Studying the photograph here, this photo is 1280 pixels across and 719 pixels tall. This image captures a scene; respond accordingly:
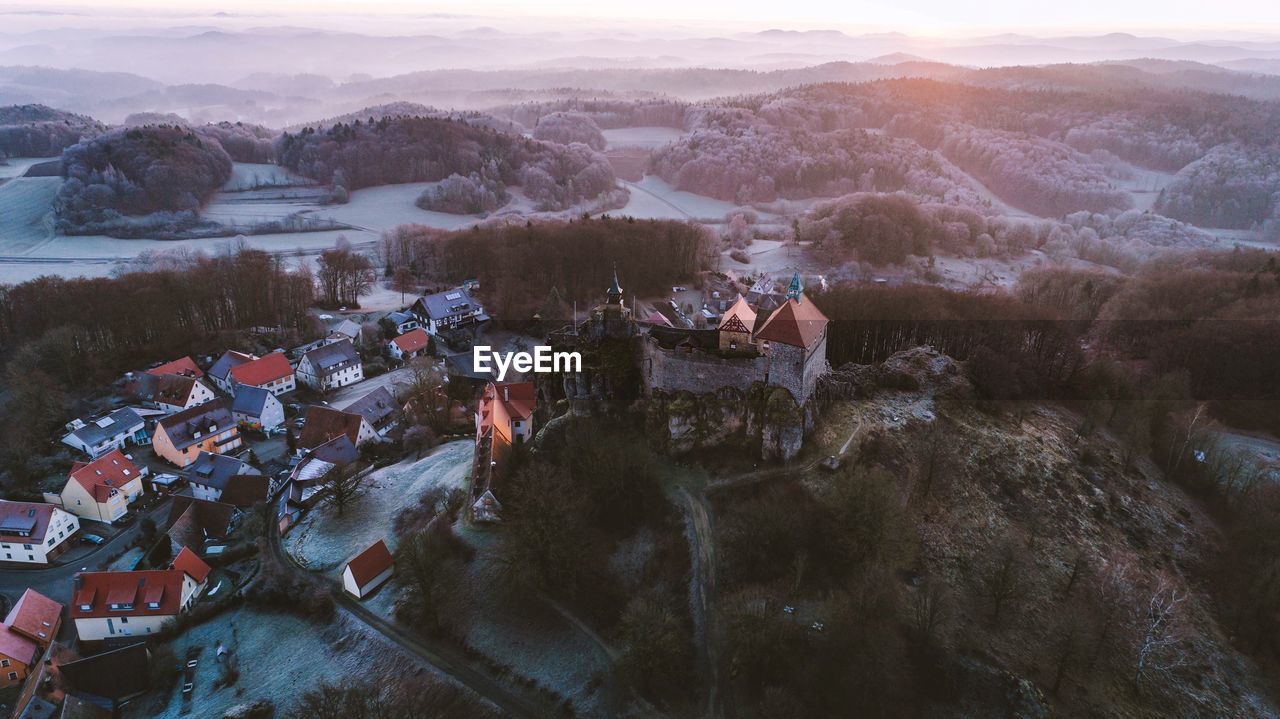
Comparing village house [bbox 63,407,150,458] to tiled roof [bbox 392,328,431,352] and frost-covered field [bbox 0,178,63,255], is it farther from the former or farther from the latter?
frost-covered field [bbox 0,178,63,255]

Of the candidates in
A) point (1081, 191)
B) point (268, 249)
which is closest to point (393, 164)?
point (268, 249)

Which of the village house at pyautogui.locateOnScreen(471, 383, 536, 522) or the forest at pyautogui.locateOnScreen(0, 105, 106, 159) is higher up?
the forest at pyautogui.locateOnScreen(0, 105, 106, 159)

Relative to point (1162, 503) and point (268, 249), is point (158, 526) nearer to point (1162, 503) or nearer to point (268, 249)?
point (1162, 503)

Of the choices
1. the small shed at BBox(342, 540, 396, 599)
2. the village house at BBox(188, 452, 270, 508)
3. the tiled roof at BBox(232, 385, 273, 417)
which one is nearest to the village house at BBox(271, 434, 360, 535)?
the village house at BBox(188, 452, 270, 508)

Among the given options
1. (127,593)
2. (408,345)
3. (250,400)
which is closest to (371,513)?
(127,593)

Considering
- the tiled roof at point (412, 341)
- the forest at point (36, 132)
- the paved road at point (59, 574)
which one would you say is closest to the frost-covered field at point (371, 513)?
the paved road at point (59, 574)

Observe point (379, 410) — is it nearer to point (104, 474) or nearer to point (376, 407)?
point (376, 407)

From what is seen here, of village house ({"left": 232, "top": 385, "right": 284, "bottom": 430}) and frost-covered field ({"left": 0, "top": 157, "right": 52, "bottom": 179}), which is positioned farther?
frost-covered field ({"left": 0, "top": 157, "right": 52, "bottom": 179})
